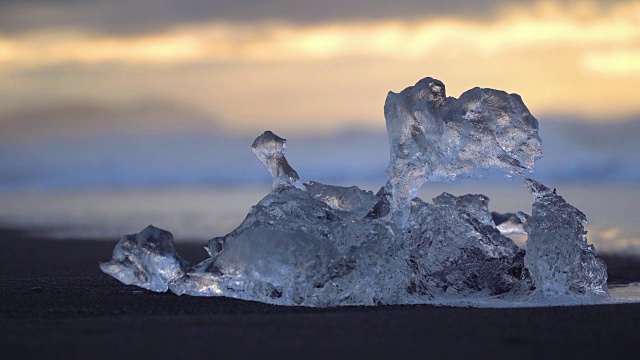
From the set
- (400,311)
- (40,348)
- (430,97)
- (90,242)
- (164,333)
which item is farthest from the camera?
(90,242)

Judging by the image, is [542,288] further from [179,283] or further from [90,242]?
[90,242]

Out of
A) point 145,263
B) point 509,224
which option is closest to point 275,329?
point 145,263

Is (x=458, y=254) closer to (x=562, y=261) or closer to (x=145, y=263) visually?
(x=562, y=261)

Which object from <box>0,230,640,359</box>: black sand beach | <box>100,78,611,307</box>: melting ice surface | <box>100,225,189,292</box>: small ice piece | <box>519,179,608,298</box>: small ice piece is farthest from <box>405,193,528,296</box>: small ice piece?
<box>100,225,189,292</box>: small ice piece

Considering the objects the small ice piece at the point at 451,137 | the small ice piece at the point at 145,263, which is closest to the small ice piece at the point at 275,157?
the small ice piece at the point at 451,137

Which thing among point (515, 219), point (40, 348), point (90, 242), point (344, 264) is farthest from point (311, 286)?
point (90, 242)

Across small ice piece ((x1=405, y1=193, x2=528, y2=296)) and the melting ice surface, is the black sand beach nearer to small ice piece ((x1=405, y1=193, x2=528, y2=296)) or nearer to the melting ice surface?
the melting ice surface
